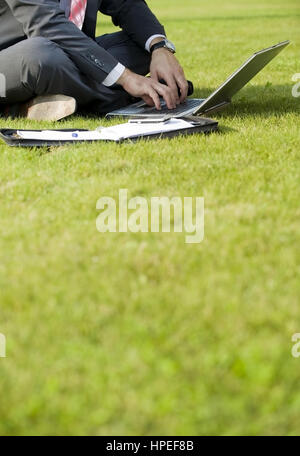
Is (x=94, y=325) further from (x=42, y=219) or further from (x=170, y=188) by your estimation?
(x=170, y=188)

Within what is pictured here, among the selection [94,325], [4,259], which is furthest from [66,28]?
[94,325]

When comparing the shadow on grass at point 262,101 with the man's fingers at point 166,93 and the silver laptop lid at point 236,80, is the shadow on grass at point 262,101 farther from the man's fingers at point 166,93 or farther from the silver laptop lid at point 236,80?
Answer: the man's fingers at point 166,93

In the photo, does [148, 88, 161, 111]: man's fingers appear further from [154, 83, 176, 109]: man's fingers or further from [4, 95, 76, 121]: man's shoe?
[4, 95, 76, 121]: man's shoe

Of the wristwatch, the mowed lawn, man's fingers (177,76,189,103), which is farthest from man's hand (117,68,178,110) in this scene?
the mowed lawn

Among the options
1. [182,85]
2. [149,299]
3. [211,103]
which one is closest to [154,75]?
[182,85]

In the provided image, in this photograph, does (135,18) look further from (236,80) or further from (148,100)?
(236,80)

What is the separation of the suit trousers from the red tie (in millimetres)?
408

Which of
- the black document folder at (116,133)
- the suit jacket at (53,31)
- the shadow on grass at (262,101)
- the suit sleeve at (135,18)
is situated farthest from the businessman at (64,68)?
the shadow on grass at (262,101)

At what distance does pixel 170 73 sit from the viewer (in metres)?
4.33

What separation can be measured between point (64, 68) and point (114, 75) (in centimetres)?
32

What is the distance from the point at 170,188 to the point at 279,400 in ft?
4.71

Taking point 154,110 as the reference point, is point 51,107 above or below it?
above

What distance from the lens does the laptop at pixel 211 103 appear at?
3.89 m
